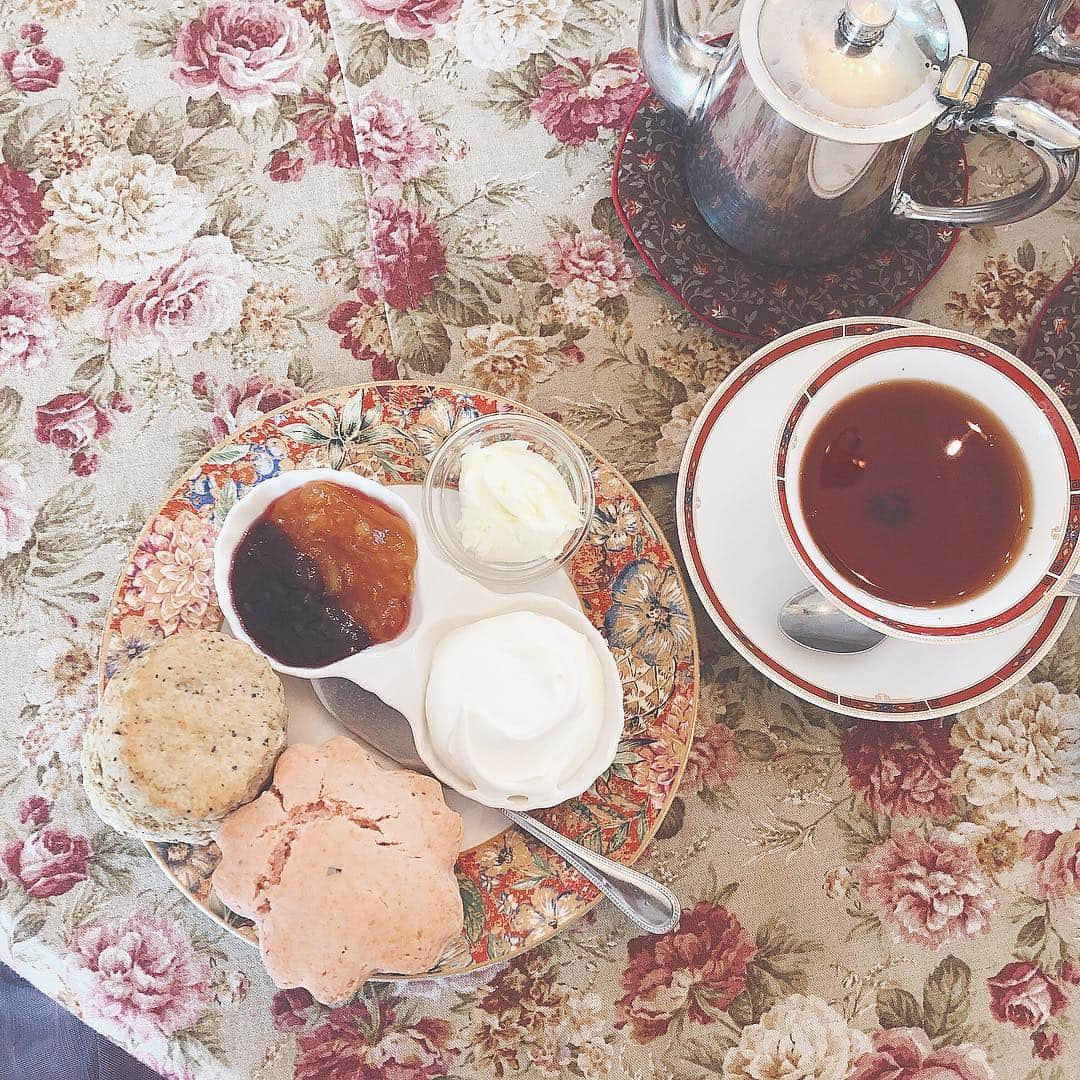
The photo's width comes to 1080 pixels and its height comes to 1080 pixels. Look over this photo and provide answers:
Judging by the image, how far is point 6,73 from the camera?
1.32 m

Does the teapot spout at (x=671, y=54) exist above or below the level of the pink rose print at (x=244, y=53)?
above

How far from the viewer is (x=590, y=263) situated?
4.31 feet

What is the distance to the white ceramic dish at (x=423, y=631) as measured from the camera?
42.6 inches

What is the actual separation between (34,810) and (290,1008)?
379mm

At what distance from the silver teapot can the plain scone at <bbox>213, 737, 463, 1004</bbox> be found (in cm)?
77

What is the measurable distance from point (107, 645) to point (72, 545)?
19cm

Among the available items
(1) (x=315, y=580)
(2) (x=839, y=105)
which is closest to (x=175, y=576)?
(1) (x=315, y=580)

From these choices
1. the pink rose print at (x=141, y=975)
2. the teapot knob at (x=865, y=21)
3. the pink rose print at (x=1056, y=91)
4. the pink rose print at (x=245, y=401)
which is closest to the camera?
the teapot knob at (x=865, y=21)

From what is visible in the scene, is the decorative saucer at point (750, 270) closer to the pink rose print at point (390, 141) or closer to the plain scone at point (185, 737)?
the pink rose print at point (390, 141)

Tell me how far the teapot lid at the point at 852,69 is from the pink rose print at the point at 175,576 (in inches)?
30.0

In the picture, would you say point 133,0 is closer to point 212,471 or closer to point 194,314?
point 194,314

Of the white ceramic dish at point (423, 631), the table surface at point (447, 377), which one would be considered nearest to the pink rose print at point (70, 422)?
the table surface at point (447, 377)

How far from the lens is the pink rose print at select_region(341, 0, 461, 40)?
4.41 feet

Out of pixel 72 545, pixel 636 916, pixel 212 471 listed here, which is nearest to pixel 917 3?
pixel 212 471
